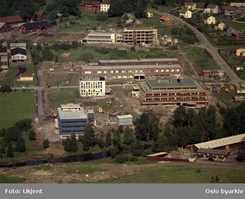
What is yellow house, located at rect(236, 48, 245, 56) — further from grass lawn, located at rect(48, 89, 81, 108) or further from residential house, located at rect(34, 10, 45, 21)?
residential house, located at rect(34, 10, 45, 21)

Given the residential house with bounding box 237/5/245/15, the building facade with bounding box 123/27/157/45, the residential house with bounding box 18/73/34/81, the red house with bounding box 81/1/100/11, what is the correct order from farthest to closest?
the red house with bounding box 81/1/100/11
the residential house with bounding box 237/5/245/15
the building facade with bounding box 123/27/157/45
the residential house with bounding box 18/73/34/81

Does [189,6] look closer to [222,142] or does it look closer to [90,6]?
[90,6]

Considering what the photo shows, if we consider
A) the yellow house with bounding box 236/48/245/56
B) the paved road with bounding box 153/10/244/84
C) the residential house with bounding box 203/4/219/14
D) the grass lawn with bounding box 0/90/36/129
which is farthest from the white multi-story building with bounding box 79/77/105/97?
the residential house with bounding box 203/4/219/14

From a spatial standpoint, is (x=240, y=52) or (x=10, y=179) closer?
(x=10, y=179)

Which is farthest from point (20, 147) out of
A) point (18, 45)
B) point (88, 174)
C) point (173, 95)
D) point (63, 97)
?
point (18, 45)

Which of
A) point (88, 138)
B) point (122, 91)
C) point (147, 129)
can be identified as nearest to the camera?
point (88, 138)

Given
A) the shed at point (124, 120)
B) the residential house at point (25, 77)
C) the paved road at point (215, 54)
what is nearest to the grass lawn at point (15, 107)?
the residential house at point (25, 77)
